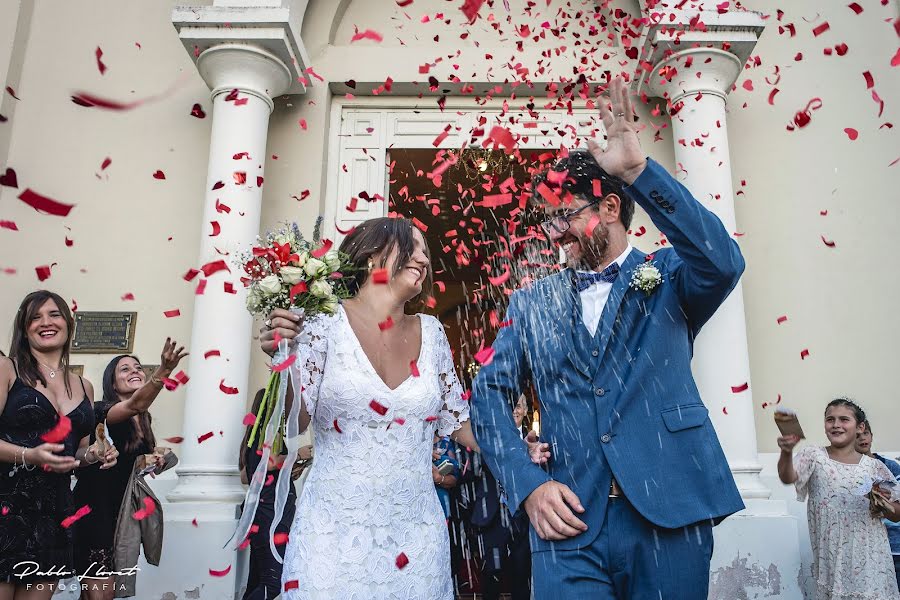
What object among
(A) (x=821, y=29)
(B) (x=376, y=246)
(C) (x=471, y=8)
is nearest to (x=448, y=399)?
(B) (x=376, y=246)

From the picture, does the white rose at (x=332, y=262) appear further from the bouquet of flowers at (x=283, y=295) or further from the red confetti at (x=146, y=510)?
the red confetti at (x=146, y=510)

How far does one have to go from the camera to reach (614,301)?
8.73ft

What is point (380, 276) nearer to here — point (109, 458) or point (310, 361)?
point (310, 361)

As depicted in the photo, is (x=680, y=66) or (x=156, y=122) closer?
(x=680, y=66)

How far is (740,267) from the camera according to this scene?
2426 mm

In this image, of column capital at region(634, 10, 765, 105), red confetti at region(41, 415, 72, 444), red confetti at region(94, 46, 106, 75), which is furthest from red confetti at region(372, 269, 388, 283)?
red confetti at region(94, 46, 106, 75)

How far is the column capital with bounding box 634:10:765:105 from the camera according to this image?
7031mm

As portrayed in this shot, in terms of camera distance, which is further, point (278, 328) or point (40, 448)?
point (40, 448)

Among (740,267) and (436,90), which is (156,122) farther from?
(740,267)

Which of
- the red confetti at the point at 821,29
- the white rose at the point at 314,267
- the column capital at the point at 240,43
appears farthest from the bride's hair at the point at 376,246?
the red confetti at the point at 821,29

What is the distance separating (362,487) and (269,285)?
90cm

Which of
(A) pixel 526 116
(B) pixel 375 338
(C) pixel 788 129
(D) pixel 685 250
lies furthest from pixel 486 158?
(D) pixel 685 250

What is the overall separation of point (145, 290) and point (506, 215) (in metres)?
6.45

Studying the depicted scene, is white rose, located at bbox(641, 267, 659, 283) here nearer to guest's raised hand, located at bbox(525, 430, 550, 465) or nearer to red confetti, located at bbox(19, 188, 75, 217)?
guest's raised hand, located at bbox(525, 430, 550, 465)
